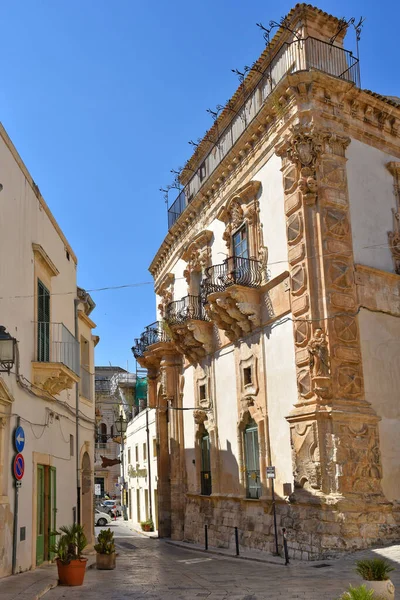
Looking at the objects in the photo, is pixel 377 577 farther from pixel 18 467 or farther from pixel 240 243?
pixel 240 243

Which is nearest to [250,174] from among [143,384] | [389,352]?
[389,352]

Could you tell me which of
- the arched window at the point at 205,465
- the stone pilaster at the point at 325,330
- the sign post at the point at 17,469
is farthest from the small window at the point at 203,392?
the sign post at the point at 17,469

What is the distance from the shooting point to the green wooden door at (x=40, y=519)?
1385 cm

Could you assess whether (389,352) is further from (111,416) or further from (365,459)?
(111,416)

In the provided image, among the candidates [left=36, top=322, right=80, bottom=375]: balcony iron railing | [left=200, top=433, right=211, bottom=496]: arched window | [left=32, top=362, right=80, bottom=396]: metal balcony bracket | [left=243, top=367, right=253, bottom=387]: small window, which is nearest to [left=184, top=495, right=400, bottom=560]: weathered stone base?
[left=243, top=367, right=253, bottom=387]: small window

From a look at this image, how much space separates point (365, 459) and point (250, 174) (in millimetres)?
8794

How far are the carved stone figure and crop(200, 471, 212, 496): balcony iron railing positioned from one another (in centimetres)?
810

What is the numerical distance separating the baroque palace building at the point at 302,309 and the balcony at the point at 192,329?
65 mm

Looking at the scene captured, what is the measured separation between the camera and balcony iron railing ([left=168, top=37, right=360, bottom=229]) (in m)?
17.8

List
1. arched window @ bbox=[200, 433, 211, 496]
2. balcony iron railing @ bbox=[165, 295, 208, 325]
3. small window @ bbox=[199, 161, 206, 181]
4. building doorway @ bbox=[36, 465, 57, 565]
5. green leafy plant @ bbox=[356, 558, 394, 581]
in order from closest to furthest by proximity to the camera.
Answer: green leafy plant @ bbox=[356, 558, 394, 581]
building doorway @ bbox=[36, 465, 57, 565]
arched window @ bbox=[200, 433, 211, 496]
balcony iron railing @ bbox=[165, 295, 208, 325]
small window @ bbox=[199, 161, 206, 181]

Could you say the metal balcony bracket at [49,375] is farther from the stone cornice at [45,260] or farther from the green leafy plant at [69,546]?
the green leafy plant at [69,546]

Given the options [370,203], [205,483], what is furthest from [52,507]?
[370,203]

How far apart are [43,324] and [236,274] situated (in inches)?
256

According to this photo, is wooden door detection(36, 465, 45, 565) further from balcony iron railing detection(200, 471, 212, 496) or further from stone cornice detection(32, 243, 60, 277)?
balcony iron railing detection(200, 471, 212, 496)
